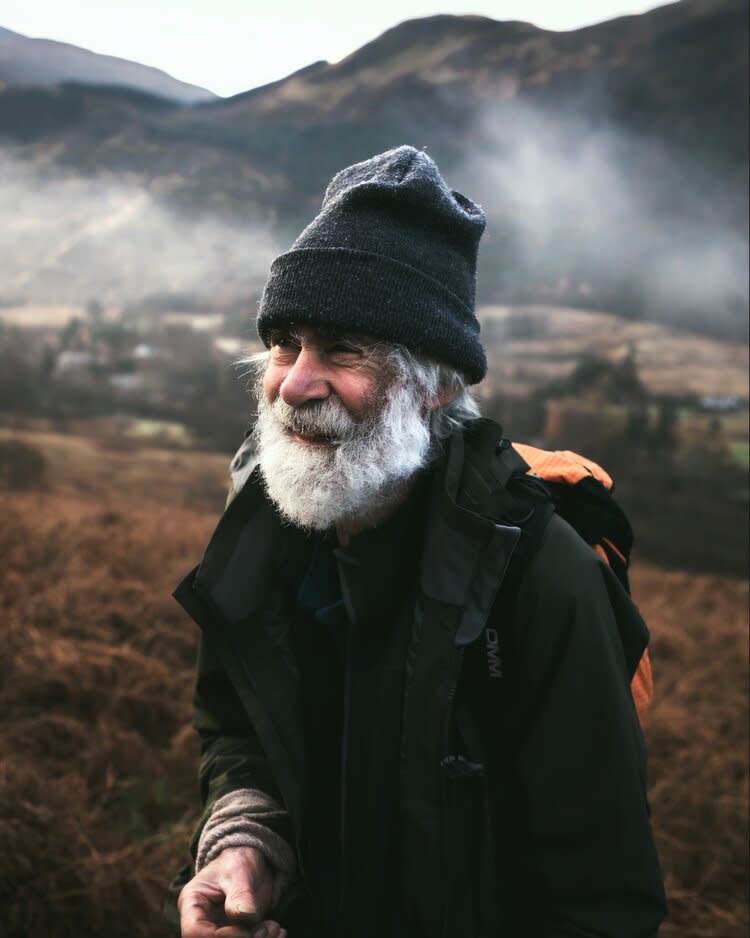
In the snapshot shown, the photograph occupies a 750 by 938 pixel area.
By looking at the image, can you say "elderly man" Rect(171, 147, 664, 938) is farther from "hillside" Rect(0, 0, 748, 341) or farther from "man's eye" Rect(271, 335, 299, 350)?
"hillside" Rect(0, 0, 748, 341)

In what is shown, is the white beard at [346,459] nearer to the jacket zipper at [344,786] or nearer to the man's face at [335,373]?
the man's face at [335,373]

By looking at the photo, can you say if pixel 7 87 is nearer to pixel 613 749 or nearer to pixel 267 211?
pixel 267 211

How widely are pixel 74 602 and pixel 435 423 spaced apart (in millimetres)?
3181

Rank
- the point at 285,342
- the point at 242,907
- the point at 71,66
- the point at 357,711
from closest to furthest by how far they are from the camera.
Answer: the point at 242,907, the point at 357,711, the point at 285,342, the point at 71,66

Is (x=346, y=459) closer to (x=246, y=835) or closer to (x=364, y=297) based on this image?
(x=364, y=297)

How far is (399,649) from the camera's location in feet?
4.15

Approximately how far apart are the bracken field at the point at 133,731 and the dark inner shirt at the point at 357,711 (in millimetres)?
1345

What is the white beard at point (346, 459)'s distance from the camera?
4.42 feet

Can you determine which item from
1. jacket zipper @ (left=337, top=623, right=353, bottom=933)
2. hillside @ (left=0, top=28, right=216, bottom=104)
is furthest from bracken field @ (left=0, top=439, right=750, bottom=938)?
hillside @ (left=0, top=28, right=216, bottom=104)

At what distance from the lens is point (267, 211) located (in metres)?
6.33

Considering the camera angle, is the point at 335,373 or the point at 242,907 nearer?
the point at 242,907

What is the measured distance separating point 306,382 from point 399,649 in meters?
0.51

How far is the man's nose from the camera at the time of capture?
1.33 meters

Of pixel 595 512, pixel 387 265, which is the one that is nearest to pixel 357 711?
pixel 595 512
